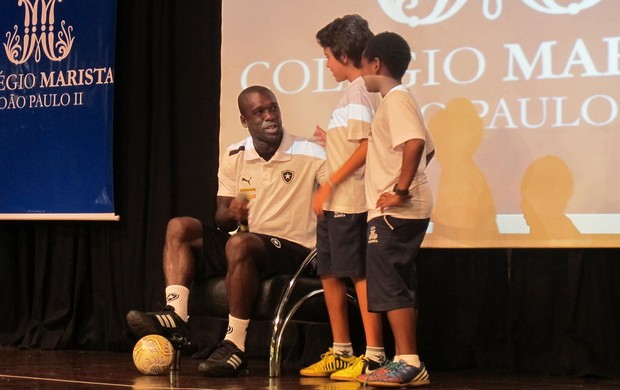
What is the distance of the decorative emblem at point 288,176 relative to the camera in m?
4.09

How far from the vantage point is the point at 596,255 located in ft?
13.1

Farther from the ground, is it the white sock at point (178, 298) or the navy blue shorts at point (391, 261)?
the navy blue shorts at point (391, 261)

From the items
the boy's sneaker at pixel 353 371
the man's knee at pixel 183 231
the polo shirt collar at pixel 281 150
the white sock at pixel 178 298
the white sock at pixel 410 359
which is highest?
the polo shirt collar at pixel 281 150

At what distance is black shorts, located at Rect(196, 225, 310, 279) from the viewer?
149 inches

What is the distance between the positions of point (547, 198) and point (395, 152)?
867 millimetres

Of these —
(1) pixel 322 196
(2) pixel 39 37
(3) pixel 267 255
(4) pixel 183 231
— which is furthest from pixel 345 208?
(2) pixel 39 37

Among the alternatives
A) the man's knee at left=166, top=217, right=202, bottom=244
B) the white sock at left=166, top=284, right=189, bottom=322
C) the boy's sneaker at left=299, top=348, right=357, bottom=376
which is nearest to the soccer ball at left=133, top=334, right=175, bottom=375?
the white sock at left=166, top=284, right=189, bottom=322

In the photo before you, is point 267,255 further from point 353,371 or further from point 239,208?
point 353,371

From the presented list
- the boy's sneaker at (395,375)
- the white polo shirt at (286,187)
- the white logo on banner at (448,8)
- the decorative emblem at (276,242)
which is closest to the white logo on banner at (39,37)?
the white polo shirt at (286,187)

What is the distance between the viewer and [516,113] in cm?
399

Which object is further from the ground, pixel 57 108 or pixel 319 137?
pixel 57 108

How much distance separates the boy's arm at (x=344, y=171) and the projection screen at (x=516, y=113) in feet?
2.00

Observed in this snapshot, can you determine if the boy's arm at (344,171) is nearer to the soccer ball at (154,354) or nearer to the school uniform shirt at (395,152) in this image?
the school uniform shirt at (395,152)

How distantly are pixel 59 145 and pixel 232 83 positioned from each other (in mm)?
1148
